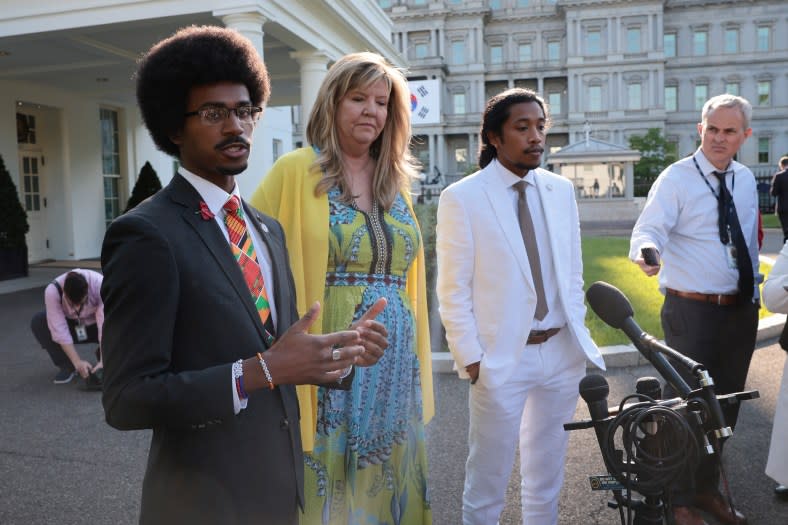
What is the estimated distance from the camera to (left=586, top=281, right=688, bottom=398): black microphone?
5.22ft

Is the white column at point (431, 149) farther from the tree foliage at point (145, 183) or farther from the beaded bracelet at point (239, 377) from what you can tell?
the beaded bracelet at point (239, 377)

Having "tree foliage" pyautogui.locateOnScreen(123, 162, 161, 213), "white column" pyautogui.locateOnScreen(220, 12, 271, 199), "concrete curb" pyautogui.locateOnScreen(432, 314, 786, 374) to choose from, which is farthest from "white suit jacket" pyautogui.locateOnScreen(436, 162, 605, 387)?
"tree foliage" pyautogui.locateOnScreen(123, 162, 161, 213)

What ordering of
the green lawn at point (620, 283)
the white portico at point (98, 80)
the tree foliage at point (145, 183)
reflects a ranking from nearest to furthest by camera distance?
the green lawn at point (620, 283) < the white portico at point (98, 80) < the tree foliage at point (145, 183)

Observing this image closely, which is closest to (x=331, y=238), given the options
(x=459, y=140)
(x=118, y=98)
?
(x=118, y=98)

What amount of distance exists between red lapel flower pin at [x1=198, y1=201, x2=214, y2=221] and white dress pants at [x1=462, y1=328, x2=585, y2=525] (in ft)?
5.75

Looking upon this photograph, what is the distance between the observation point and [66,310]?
254 inches

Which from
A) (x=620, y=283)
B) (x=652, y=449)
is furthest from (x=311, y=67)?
(x=652, y=449)

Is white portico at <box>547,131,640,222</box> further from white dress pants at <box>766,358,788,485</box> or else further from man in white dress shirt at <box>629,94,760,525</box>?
white dress pants at <box>766,358,788,485</box>

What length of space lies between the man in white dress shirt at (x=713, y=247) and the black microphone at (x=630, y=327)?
1.99m

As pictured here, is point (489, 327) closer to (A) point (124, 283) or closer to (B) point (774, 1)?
(A) point (124, 283)

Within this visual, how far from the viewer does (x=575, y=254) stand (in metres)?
3.28

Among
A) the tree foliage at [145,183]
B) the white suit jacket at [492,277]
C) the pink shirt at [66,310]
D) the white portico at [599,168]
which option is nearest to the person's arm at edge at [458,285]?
the white suit jacket at [492,277]

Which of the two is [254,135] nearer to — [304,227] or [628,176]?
[304,227]

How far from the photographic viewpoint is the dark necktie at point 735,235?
3.75m
